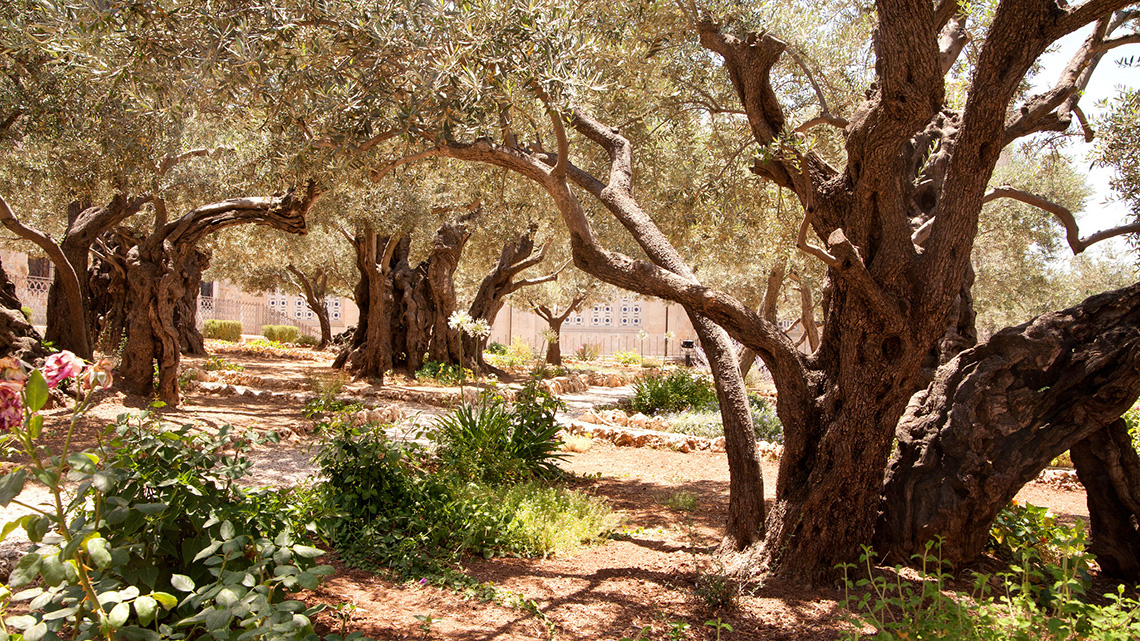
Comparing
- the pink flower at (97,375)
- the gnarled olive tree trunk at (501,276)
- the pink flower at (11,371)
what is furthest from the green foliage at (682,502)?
the gnarled olive tree trunk at (501,276)

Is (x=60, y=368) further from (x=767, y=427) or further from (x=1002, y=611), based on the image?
(x=767, y=427)

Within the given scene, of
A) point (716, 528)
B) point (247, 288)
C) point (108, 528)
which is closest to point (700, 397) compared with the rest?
point (716, 528)

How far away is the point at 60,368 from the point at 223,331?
25222mm

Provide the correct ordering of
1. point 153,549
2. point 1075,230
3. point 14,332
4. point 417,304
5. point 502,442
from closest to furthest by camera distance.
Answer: point 153,549, point 1075,230, point 502,442, point 14,332, point 417,304

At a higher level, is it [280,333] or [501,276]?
[501,276]

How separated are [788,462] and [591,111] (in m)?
4.03

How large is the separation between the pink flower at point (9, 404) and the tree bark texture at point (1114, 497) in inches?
203

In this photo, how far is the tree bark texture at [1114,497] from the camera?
4.18 meters

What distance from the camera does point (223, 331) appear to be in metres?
24.7

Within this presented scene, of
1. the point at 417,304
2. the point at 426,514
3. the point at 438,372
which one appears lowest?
the point at 426,514

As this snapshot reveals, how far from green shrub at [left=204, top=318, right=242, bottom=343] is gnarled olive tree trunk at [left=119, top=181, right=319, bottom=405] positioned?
1695 centimetres

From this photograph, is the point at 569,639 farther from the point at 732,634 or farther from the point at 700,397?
the point at 700,397

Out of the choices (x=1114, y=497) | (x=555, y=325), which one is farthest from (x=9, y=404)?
(x=555, y=325)

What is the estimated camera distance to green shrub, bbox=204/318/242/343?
24.6 meters
